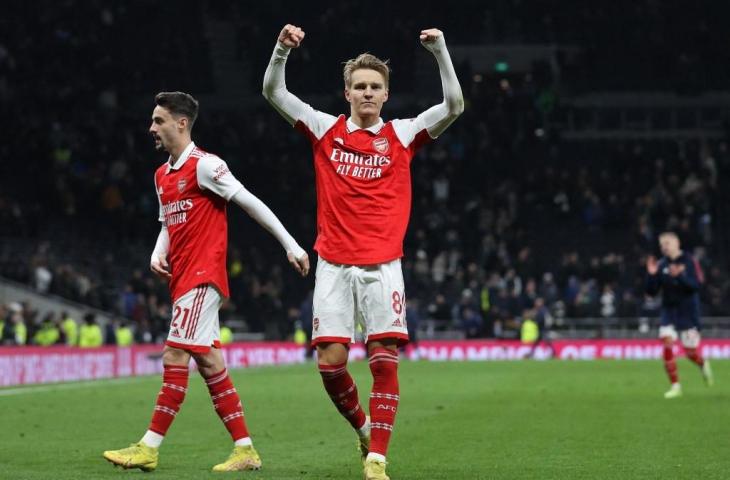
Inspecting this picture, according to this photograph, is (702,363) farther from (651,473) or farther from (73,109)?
(73,109)

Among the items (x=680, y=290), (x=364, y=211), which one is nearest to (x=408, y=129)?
(x=364, y=211)

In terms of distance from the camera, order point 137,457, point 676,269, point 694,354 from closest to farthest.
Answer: point 137,457 → point 676,269 → point 694,354

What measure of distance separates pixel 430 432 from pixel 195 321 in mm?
4161

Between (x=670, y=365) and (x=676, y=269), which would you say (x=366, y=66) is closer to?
(x=676, y=269)

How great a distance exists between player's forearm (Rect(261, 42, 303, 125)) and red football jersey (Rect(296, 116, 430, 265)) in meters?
0.15

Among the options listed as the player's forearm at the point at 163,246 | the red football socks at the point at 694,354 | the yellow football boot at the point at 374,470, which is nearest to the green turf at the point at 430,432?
the red football socks at the point at 694,354

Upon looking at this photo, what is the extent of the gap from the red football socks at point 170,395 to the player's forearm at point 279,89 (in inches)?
71.2

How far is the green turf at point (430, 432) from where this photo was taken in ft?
30.3

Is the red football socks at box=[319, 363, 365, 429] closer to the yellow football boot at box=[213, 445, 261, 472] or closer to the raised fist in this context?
the yellow football boot at box=[213, 445, 261, 472]

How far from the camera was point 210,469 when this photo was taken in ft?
30.2

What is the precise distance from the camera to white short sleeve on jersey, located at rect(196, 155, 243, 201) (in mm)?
9273

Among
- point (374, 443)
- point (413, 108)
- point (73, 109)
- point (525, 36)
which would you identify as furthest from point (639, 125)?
point (374, 443)

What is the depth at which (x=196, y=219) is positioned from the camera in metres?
9.37

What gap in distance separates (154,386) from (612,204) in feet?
65.0
